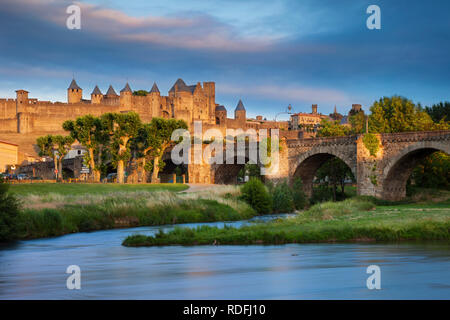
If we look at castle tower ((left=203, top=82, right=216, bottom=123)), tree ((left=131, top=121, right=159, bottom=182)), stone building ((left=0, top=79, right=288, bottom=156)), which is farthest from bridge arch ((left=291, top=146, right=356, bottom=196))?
castle tower ((left=203, top=82, right=216, bottom=123))

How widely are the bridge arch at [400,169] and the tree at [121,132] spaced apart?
26.7 m

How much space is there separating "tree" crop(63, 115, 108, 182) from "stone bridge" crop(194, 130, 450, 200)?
19.6 meters

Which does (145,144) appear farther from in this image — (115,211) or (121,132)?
(115,211)

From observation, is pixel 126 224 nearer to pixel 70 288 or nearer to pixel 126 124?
pixel 70 288

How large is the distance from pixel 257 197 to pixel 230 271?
1032 inches

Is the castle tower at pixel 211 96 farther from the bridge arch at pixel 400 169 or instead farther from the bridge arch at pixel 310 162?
the bridge arch at pixel 400 169

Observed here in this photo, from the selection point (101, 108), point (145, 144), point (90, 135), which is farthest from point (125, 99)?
point (90, 135)

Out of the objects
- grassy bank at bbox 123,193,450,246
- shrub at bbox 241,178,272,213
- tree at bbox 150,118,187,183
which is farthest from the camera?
tree at bbox 150,118,187,183

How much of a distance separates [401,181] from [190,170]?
26630 millimetres

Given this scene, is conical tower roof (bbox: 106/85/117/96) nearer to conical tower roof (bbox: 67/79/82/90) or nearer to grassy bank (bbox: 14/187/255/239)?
conical tower roof (bbox: 67/79/82/90)

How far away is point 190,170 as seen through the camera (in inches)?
2562

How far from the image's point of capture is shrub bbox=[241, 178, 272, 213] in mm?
39562

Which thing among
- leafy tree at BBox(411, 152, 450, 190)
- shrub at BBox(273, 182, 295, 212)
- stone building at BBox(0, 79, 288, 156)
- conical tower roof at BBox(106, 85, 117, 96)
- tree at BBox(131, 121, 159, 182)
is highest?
conical tower roof at BBox(106, 85, 117, 96)
